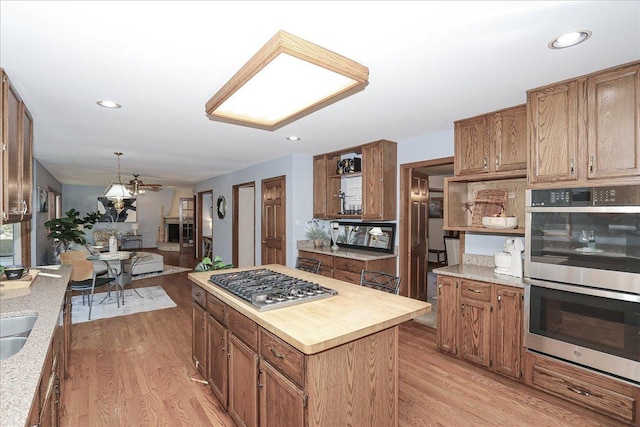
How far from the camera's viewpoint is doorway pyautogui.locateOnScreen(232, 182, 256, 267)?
21.8 ft

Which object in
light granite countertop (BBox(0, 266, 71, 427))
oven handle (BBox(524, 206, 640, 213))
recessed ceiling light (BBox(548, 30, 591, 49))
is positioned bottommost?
light granite countertop (BBox(0, 266, 71, 427))

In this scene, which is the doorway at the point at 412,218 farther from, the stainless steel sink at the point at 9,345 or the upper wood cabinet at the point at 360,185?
the stainless steel sink at the point at 9,345

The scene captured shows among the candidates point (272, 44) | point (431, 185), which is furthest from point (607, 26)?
point (431, 185)

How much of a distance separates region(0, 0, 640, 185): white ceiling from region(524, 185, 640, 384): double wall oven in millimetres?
897

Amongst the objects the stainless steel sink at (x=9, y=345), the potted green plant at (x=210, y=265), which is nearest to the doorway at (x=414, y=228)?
the potted green plant at (x=210, y=265)

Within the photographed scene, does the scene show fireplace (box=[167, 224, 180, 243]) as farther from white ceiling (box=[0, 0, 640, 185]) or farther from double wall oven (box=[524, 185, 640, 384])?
double wall oven (box=[524, 185, 640, 384])

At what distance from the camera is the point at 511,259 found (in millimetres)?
2734

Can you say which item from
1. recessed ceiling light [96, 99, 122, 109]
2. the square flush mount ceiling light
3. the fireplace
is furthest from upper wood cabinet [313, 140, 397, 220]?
the fireplace

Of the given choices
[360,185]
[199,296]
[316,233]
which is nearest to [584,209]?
[360,185]

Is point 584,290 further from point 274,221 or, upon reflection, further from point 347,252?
point 274,221

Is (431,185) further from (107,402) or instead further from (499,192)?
(107,402)

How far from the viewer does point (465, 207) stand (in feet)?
11.0

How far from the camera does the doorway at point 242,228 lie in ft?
21.8

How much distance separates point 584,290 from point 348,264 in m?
2.39
